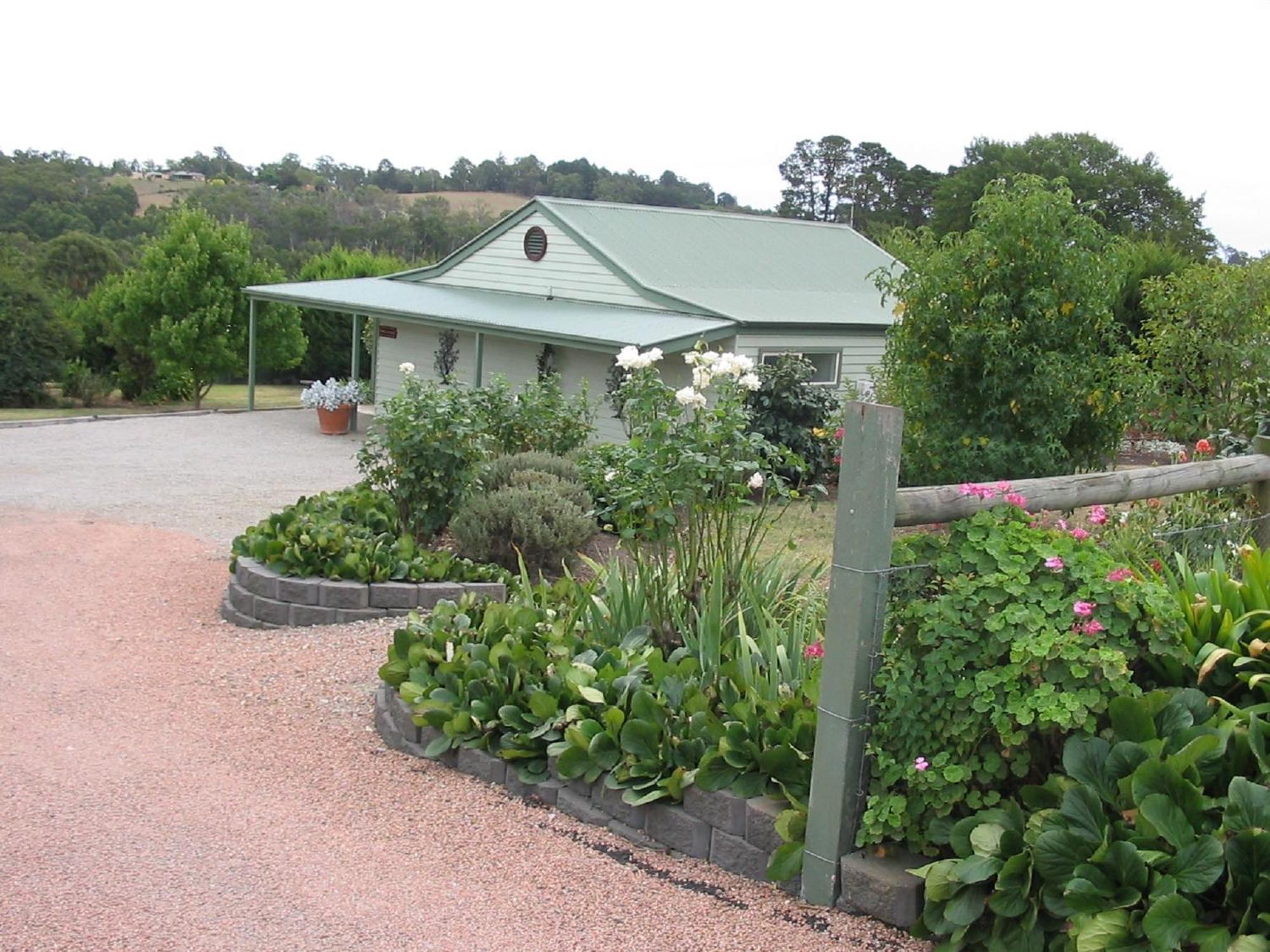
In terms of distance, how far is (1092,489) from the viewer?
14.3ft

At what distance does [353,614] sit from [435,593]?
50 cm

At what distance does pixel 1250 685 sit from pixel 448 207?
200 feet

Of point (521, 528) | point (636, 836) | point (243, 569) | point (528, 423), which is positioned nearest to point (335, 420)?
point (528, 423)

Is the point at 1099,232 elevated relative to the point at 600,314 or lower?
elevated

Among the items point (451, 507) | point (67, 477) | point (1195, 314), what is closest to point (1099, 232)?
point (1195, 314)

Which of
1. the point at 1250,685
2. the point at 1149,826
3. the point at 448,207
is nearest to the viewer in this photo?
the point at 1149,826

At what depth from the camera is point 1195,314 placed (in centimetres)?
1241

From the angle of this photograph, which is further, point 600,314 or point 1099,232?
point 600,314

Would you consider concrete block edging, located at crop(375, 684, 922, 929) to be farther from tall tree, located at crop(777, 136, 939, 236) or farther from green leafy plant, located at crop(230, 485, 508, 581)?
tall tree, located at crop(777, 136, 939, 236)

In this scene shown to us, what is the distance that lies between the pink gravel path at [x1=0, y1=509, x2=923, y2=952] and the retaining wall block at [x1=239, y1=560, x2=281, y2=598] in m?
0.75

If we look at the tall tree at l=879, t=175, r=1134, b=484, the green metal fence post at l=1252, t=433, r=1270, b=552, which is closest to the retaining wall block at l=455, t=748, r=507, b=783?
the green metal fence post at l=1252, t=433, r=1270, b=552

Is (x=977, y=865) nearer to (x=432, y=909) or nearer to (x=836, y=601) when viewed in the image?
(x=836, y=601)

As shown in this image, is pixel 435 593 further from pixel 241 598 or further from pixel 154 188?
pixel 154 188

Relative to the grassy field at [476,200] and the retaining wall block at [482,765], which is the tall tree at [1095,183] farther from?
the retaining wall block at [482,765]
